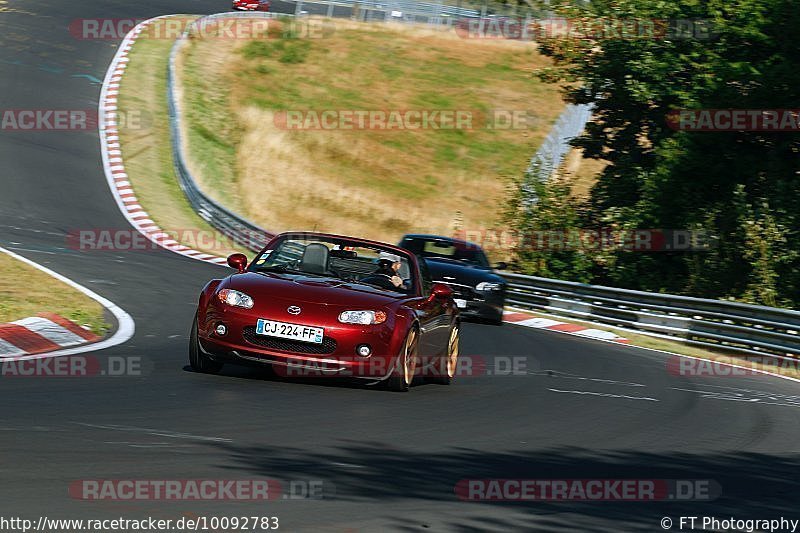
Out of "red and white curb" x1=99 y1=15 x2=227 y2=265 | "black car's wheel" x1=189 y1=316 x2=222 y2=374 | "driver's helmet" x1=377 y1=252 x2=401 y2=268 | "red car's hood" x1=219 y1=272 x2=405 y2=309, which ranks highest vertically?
"driver's helmet" x1=377 y1=252 x2=401 y2=268

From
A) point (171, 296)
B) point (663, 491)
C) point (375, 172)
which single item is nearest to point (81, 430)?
point (663, 491)

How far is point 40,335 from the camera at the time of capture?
12.0 m

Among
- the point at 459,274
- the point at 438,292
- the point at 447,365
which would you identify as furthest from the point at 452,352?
the point at 459,274

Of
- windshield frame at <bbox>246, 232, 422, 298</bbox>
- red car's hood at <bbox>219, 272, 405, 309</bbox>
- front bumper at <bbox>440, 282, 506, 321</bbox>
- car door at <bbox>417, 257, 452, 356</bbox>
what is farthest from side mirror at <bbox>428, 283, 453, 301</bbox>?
front bumper at <bbox>440, 282, 506, 321</bbox>

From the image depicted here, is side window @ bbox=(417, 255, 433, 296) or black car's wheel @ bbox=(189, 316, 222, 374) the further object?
side window @ bbox=(417, 255, 433, 296)

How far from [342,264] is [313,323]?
4.69 feet

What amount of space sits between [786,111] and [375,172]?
19315 mm

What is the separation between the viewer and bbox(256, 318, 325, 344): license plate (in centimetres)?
1035

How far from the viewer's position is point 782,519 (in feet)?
21.4

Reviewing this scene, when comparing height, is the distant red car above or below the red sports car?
above

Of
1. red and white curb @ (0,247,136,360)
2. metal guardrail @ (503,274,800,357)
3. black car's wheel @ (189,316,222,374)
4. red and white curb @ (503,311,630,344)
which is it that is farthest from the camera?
red and white curb @ (503,311,630,344)

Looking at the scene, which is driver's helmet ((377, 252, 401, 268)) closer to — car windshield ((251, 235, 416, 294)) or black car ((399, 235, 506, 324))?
car windshield ((251, 235, 416, 294))

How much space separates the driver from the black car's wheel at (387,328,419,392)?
0.70 m

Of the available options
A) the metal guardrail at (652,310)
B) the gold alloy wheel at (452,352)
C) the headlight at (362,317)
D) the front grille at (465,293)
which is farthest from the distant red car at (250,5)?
the headlight at (362,317)
